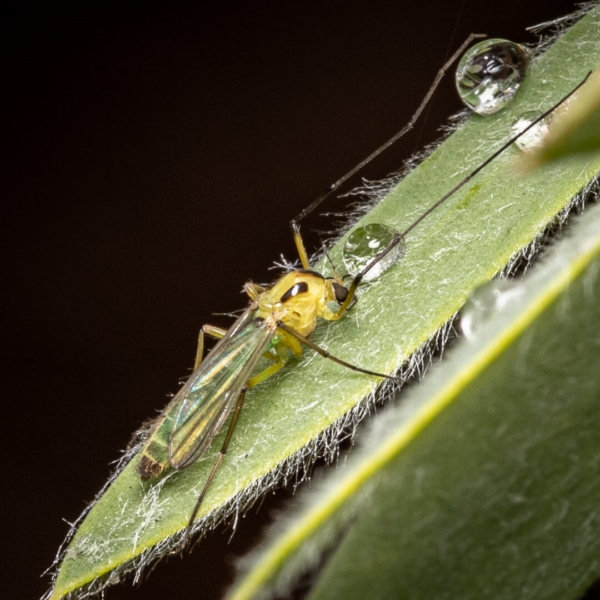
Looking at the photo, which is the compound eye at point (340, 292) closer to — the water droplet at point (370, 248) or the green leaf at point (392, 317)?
the water droplet at point (370, 248)

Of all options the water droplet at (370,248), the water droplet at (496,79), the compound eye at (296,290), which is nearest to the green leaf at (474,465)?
the water droplet at (370,248)

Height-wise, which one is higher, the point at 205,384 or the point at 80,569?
the point at 80,569

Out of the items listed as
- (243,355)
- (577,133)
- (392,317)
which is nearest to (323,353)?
(392,317)

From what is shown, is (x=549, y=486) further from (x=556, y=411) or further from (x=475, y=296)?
(x=475, y=296)

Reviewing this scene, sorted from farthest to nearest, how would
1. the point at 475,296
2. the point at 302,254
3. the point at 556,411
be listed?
the point at 302,254
the point at 475,296
the point at 556,411

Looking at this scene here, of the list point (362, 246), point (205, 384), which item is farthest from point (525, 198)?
point (205, 384)

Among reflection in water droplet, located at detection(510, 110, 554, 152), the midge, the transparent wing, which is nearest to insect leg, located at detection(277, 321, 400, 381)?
the midge
